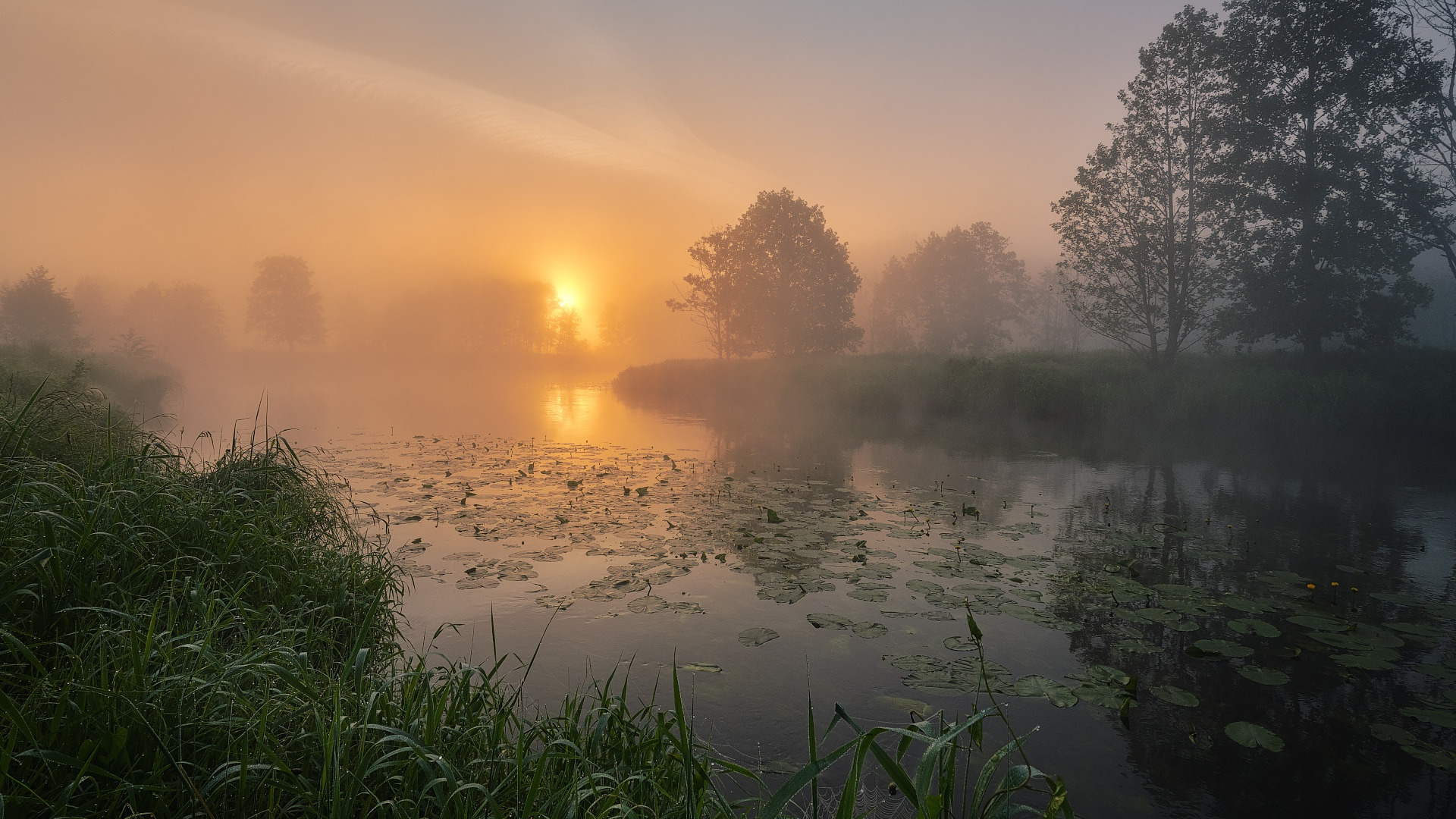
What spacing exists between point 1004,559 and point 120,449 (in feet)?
34.9

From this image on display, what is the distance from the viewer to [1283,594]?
7082 millimetres

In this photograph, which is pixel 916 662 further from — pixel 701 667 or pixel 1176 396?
pixel 1176 396

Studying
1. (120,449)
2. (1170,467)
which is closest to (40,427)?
(120,449)

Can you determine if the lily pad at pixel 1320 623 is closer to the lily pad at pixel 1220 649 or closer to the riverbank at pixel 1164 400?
the lily pad at pixel 1220 649

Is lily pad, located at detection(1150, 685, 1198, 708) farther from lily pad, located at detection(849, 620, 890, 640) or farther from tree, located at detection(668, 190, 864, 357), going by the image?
tree, located at detection(668, 190, 864, 357)

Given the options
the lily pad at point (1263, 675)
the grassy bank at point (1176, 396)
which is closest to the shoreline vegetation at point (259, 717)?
the lily pad at point (1263, 675)

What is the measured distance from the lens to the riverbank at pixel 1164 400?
18.6m

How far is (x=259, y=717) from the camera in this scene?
2727 millimetres

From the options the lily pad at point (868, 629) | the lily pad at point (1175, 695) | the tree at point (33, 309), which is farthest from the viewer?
the tree at point (33, 309)

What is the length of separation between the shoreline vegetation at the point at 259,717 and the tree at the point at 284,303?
8535 centimetres

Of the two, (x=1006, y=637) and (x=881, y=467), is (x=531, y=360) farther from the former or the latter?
(x=1006, y=637)

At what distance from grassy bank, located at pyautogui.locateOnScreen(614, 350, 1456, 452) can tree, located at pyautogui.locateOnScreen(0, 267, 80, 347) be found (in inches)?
1473

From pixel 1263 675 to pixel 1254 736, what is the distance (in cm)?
120

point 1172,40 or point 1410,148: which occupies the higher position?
point 1172,40
